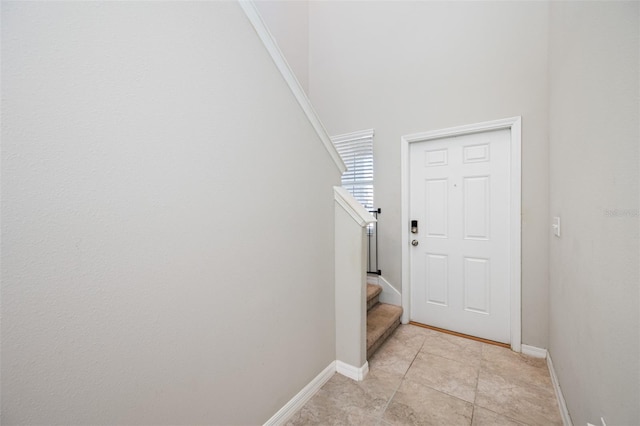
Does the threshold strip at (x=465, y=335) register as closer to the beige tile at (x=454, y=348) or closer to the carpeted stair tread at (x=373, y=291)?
the beige tile at (x=454, y=348)

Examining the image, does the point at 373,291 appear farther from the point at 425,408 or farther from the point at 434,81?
the point at 434,81

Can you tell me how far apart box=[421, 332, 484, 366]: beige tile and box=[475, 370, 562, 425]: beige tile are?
0.26m

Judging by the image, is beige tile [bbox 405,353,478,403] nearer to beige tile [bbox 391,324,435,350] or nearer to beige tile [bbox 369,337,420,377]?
beige tile [bbox 369,337,420,377]

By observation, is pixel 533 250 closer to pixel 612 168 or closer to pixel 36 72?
pixel 612 168

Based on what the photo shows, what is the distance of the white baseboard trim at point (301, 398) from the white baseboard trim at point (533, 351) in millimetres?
1693

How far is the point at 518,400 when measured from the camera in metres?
1.68

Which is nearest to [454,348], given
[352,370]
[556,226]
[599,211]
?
[352,370]

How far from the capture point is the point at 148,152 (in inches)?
35.3

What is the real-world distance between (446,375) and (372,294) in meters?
0.94

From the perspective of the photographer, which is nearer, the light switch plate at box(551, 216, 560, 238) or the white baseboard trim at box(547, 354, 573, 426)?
→ the white baseboard trim at box(547, 354, 573, 426)

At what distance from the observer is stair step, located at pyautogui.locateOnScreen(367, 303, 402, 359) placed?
2195 mm

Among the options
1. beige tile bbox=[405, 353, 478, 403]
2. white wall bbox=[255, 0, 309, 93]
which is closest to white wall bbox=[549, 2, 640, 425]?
beige tile bbox=[405, 353, 478, 403]

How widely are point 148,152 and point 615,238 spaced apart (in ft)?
5.58

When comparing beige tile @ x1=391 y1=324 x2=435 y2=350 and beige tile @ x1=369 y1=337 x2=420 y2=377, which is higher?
beige tile @ x1=391 y1=324 x2=435 y2=350
